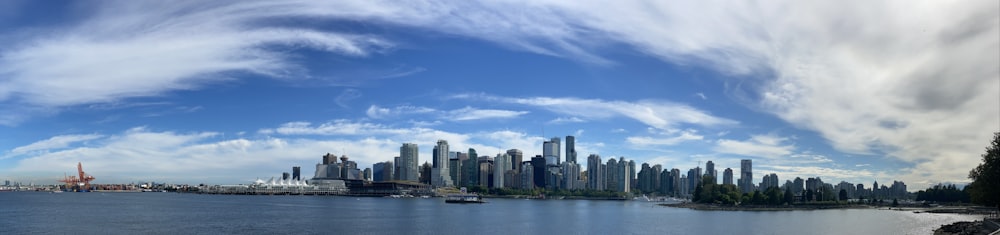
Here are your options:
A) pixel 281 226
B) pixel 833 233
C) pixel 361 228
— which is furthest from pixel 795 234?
pixel 281 226

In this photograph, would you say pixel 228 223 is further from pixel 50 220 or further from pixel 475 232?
pixel 475 232

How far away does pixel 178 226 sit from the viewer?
9519cm

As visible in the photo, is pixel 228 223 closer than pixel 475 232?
No

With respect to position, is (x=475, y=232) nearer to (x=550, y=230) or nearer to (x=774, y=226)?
(x=550, y=230)

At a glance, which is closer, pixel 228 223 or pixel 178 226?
pixel 178 226

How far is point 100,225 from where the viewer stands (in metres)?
93.2

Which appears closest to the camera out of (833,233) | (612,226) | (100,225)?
(100,225)

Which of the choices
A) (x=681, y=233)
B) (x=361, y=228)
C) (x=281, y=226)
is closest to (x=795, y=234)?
(x=681, y=233)

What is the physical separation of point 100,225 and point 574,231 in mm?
64544

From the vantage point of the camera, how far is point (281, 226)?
99.1m

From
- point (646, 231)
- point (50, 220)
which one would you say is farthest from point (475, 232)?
point (50, 220)

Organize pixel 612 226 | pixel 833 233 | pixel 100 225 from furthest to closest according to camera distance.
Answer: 1. pixel 612 226
2. pixel 833 233
3. pixel 100 225

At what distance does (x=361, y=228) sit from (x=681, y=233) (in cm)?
4526

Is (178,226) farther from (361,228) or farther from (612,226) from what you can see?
(612,226)
